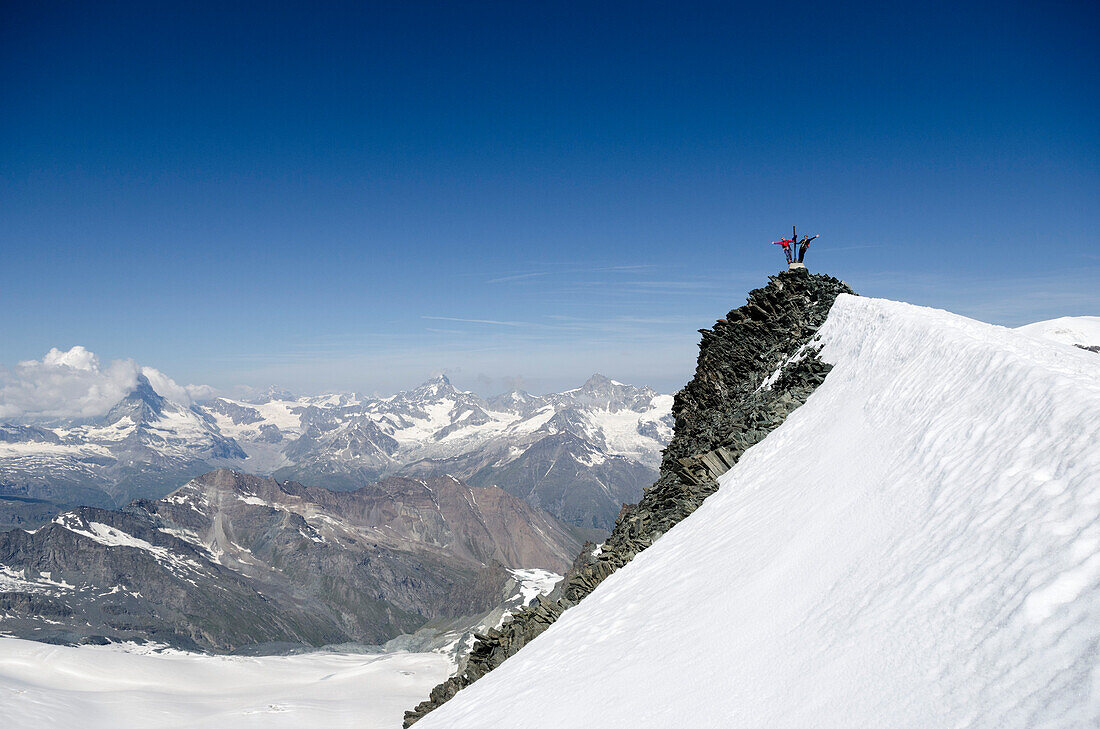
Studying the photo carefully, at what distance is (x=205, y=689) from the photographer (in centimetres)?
14588

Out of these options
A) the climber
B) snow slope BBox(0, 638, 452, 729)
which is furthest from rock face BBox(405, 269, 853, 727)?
snow slope BBox(0, 638, 452, 729)

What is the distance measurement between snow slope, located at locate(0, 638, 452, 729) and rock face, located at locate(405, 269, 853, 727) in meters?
89.2

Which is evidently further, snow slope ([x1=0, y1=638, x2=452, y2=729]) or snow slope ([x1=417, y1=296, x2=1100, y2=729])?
snow slope ([x1=0, y1=638, x2=452, y2=729])

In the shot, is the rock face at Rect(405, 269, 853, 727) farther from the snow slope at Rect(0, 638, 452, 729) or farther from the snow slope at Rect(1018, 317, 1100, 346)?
the snow slope at Rect(0, 638, 452, 729)

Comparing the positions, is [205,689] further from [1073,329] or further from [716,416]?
[1073,329]

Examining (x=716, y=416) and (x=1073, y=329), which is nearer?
(x=716, y=416)

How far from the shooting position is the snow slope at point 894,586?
5.00 m

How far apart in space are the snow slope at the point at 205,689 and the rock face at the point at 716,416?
3513 inches

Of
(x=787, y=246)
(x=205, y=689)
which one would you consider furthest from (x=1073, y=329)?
(x=205, y=689)

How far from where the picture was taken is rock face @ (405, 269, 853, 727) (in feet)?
62.7

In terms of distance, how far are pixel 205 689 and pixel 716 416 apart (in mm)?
172906

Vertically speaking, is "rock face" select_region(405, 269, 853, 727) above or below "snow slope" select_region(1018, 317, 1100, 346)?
below

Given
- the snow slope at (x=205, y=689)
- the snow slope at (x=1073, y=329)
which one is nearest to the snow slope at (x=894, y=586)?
the snow slope at (x=1073, y=329)

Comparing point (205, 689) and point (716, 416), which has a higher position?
point (716, 416)
